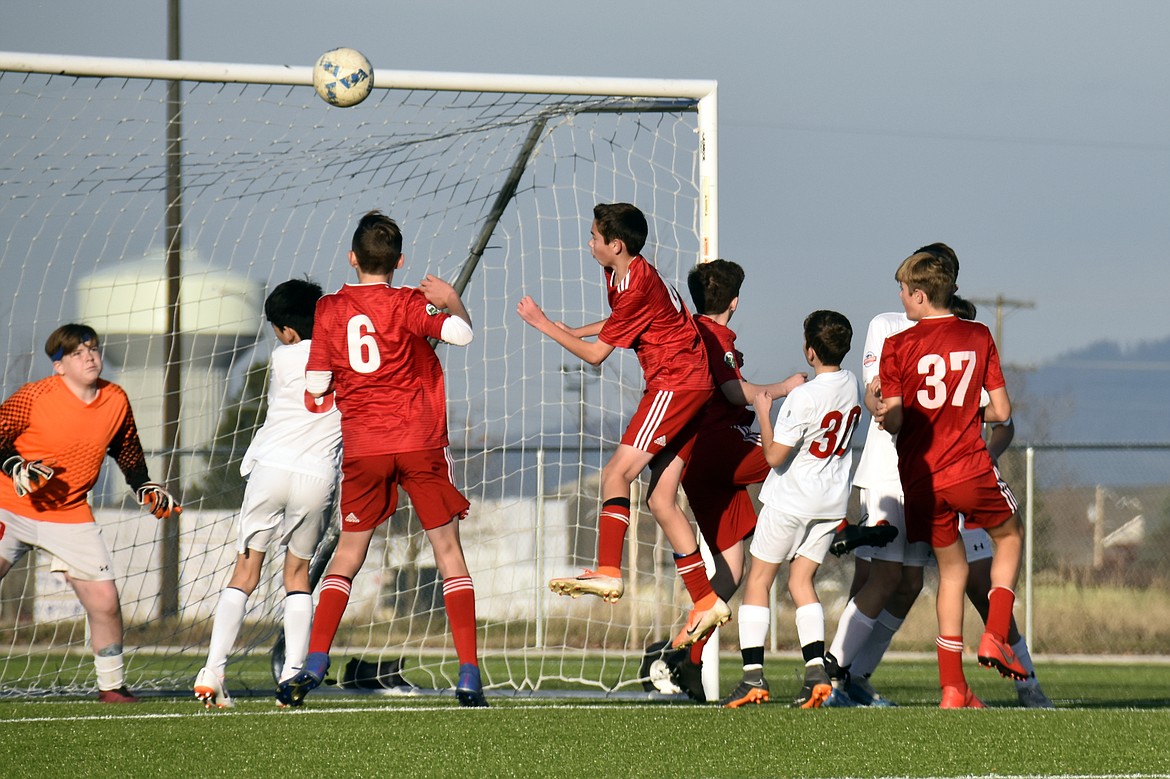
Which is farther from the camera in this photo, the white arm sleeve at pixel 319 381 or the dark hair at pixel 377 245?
the dark hair at pixel 377 245

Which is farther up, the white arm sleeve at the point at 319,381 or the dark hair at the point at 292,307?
the dark hair at the point at 292,307

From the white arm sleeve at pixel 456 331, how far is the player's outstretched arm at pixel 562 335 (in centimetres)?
28

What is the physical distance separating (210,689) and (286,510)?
0.85 m

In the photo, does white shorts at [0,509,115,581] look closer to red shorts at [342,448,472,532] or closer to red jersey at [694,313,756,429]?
red shorts at [342,448,472,532]

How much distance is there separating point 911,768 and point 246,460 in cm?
357

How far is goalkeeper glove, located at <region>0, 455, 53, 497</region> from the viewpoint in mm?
5949

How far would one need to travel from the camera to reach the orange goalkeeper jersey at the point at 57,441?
623 cm

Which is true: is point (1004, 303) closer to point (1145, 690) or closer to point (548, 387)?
point (1145, 690)

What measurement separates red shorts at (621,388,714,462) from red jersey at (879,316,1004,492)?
823 mm

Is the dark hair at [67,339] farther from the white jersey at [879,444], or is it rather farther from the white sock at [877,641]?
the white sock at [877,641]

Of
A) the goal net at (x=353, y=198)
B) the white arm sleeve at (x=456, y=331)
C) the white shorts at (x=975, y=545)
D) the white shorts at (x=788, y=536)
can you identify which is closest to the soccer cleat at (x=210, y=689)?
the goal net at (x=353, y=198)

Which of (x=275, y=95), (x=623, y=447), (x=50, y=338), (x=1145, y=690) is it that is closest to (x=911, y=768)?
(x=623, y=447)

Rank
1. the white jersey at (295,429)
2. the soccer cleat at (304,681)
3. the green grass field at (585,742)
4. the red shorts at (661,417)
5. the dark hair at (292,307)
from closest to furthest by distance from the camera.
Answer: the green grass field at (585,742) → the soccer cleat at (304,681) → the red shorts at (661,417) → the white jersey at (295,429) → the dark hair at (292,307)

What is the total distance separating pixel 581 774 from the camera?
12.2 ft
